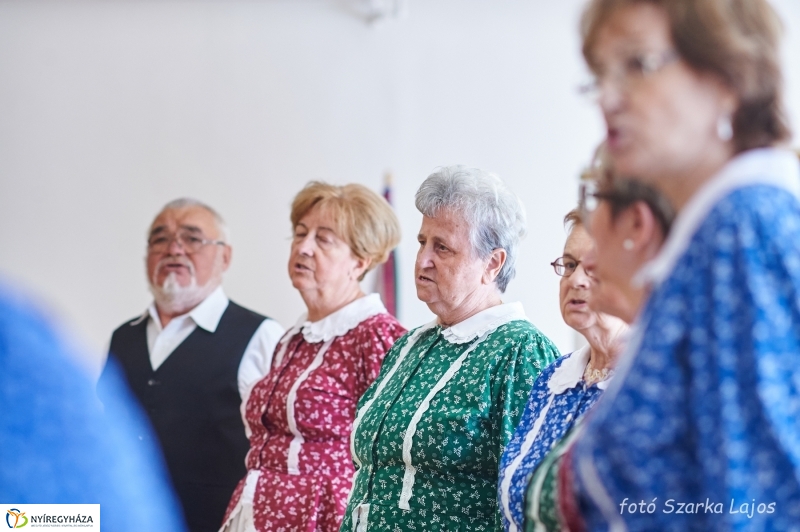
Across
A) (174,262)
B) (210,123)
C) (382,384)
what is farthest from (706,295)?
(210,123)

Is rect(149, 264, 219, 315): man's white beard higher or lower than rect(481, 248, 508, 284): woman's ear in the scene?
higher

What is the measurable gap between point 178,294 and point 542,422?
2130mm

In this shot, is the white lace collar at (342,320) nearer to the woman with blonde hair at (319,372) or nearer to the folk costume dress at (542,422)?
the woman with blonde hair at (319,372)

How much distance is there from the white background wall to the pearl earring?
112 inches

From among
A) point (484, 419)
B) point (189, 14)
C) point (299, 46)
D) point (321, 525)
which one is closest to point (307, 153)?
point (299, 46)

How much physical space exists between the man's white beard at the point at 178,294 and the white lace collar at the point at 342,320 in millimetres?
875

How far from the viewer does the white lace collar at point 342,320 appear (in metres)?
2.63

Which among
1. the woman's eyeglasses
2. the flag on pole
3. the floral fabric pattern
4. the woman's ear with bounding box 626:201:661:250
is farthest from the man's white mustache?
the floral fabric pattern

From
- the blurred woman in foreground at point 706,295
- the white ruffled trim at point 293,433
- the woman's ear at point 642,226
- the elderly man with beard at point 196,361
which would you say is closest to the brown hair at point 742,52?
the blurred woman in foreground at point 706,295

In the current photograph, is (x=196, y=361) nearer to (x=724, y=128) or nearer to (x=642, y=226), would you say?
(x=642, y=226)

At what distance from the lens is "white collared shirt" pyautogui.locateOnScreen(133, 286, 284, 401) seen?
10.3ft

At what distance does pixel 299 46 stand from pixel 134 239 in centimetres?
118

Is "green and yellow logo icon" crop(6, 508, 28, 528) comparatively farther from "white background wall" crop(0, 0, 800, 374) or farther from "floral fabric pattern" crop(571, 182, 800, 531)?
"white background wall" crop(0, 0, 800, 374)

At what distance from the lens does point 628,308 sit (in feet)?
3.69
